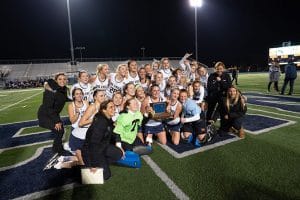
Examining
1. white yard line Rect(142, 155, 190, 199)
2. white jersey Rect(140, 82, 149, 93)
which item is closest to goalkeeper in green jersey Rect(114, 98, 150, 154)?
white yard line Rect(142, 155, 190, 199)

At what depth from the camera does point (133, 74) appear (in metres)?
6.26

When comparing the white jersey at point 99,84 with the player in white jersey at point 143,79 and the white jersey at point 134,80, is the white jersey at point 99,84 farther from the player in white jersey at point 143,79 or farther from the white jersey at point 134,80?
the player in white jersey at point 143,79

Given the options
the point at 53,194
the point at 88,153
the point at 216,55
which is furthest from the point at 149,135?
the point at 216,55

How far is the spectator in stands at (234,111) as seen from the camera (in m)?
5.45

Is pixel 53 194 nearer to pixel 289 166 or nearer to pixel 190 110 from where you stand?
A: pixel 190 110

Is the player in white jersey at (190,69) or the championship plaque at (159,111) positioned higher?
the player in white jersey at (190,69)

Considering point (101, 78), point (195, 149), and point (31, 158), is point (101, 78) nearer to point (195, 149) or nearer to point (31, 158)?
point (31, 158)

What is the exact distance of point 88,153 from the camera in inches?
138

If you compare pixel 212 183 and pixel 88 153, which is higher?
pixel 88 153

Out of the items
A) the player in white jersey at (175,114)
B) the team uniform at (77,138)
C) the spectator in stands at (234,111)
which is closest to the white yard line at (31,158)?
the team uniform at (77,138)

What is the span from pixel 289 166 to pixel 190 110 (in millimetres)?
2168

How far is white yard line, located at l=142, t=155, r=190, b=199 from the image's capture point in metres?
3.05

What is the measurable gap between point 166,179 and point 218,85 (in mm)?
3632

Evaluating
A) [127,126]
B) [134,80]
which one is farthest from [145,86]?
[127,126]
